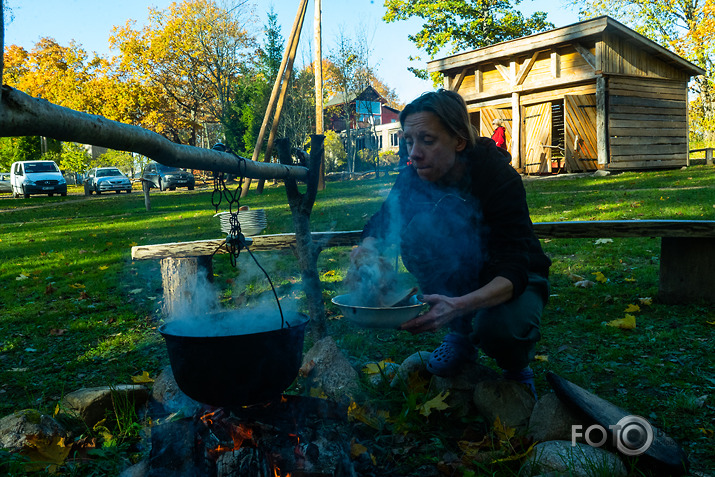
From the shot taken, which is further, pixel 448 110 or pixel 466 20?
pixel 466 20

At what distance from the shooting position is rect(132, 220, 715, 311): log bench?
12.4 ft

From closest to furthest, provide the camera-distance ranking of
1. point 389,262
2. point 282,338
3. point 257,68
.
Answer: point 282,338 < point 389,262 < point 257,68

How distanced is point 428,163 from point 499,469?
1320 millimetres

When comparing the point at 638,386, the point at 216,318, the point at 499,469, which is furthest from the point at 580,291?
the point at 216,318

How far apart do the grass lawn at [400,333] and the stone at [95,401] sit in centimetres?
23

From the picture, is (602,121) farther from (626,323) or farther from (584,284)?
(626,323)

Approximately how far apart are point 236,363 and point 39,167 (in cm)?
2820

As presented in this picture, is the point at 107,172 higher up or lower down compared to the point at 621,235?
higher up

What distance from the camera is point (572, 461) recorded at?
71.3 inches

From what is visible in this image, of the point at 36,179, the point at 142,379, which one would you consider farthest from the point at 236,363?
the point at 36,179

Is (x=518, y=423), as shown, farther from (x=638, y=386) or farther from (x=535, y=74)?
(x=535, y=74)

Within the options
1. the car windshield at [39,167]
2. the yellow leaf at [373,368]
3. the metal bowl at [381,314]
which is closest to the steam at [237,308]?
the metal bowl at [381,314]

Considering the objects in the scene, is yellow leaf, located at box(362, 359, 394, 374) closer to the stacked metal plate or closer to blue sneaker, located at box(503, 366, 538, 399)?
blue sneaker, located at box(503, 366, 538, 399)

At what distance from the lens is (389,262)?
2572mm
